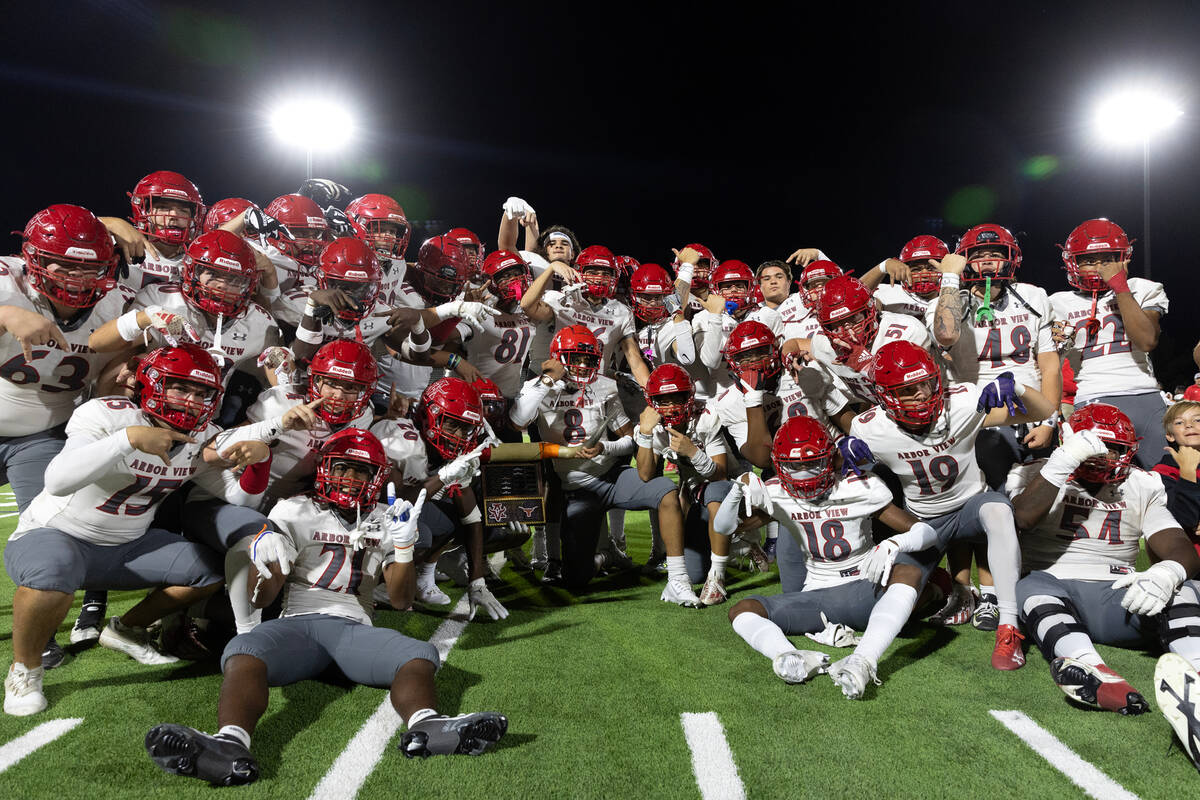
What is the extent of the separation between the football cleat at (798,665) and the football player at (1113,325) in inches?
121

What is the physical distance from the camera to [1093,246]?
16.4 ft

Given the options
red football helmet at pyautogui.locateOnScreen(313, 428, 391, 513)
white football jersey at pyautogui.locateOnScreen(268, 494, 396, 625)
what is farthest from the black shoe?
red football helmet at pyautogui.locateOnScreen(313, 428, 391, 513)

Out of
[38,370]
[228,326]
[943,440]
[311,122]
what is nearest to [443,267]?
[228,326]

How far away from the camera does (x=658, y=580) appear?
19.3 ft

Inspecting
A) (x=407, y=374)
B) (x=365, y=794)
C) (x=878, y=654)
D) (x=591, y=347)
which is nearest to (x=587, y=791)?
(x=365, y=794)

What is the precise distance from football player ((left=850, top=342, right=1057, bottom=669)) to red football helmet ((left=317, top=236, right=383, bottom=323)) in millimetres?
3110

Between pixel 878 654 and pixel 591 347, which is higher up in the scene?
pixel 591 347

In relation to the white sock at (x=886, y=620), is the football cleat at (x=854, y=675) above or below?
below

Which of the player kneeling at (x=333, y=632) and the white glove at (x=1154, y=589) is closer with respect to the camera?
the player kneeling at (x=333, y=632)

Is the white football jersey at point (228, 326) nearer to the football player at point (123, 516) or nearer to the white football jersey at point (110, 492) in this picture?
the football player at point (123, 516)

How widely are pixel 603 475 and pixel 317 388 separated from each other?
239 cm

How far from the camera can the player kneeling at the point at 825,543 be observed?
12.6 feet

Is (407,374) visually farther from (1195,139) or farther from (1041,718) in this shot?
(1195,139)

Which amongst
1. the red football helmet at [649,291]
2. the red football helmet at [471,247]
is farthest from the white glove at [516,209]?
the red football helmet at [649,291]
